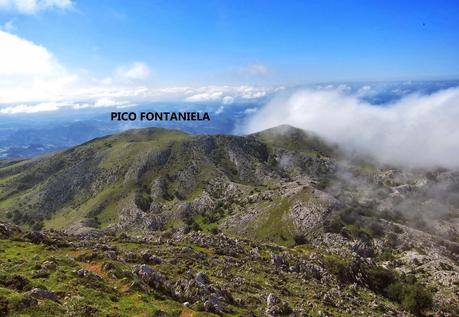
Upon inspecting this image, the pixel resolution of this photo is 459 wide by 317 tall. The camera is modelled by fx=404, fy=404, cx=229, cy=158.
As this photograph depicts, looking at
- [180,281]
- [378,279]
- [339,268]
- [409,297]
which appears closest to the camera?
[180,281]

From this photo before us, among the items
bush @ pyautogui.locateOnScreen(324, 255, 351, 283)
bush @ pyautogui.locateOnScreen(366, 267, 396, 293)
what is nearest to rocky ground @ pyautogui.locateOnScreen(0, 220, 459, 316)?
bush @ pyautogui.locateOnScreen(324, 255, 351, 283)

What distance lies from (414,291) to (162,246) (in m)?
74.6

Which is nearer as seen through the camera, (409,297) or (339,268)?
(409,297)

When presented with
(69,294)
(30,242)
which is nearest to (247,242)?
(30,242)

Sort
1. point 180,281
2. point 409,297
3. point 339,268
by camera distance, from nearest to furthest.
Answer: point 180,281
point 409,297
point 339,268

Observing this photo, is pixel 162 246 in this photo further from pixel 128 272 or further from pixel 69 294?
pixel 69 294

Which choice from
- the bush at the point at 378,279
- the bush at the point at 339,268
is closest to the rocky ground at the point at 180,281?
the bush at the point at 339,268

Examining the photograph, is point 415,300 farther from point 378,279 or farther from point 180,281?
point 180,281

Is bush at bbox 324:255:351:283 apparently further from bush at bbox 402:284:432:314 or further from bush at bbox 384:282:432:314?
bush at bbox 402:284:432:314

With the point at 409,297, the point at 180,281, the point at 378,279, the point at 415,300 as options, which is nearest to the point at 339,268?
the point at 378,279

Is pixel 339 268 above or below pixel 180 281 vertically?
below

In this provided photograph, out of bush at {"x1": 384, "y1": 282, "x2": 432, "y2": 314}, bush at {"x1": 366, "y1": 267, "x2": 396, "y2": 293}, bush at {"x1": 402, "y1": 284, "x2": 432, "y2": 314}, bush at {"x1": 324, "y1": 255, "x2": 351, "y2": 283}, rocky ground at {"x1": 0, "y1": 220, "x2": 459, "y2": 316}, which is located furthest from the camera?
bush at {"x1": 366, "y1": 267, "x2": 396, "y2": 293}

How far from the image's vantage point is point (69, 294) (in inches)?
1761

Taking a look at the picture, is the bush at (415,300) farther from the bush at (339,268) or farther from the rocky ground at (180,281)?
the bush at (339,268)
